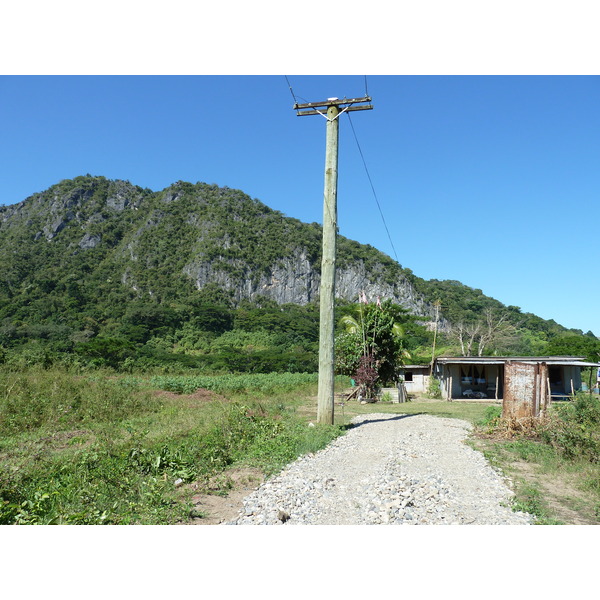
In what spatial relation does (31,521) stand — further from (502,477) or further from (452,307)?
(452,307)

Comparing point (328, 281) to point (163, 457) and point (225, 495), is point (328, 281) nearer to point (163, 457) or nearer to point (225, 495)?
point (163, 457)

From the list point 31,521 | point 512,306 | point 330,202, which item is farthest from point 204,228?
point 31,521

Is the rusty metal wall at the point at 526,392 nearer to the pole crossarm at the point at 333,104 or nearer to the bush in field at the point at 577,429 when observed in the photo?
the bush in field at the point at 577,429

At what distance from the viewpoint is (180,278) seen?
93.6m

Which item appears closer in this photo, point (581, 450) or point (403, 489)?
point (403, 489)

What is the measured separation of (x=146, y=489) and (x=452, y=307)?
8450 centimetres

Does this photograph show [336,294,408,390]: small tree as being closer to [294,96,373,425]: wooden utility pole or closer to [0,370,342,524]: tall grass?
[0,370,342,524]: tall grass

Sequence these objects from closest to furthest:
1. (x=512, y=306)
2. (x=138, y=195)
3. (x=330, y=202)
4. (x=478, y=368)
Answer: (x=330, y=202) < (x=478, y=368) < (x=512, y=306) < (x=138, y=195)

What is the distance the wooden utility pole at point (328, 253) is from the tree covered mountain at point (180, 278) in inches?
1118

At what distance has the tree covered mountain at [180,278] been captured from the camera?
189 ft

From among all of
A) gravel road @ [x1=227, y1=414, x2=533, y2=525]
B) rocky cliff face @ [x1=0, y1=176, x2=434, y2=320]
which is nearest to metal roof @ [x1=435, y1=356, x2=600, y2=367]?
gravel road @ [x1=227, y1=414, x2=533, y2=525]

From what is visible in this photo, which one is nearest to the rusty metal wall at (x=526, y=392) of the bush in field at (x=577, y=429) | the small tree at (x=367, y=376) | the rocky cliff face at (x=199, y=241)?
the bush in field at (x=577, y=429)
